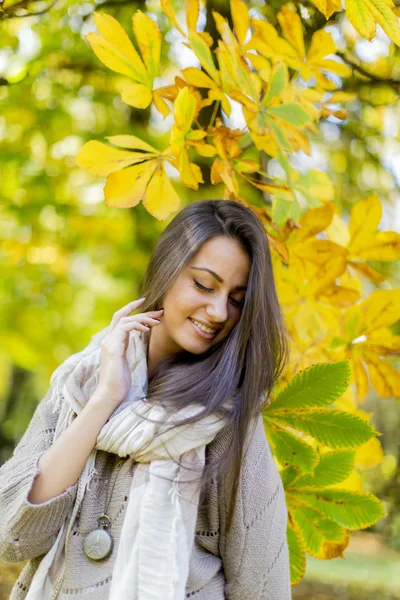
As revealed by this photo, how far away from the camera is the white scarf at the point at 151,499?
1.24m

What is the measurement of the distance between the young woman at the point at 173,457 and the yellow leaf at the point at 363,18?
49 cm

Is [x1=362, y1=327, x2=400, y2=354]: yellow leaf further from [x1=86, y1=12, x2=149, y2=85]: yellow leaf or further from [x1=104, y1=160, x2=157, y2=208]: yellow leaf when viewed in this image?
[x1=86, y1=12, x2=149, y2=85]: yellow leaf

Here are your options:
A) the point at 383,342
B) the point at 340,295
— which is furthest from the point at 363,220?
the point at 383,342

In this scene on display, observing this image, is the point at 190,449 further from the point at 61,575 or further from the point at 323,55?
the point at 323,55

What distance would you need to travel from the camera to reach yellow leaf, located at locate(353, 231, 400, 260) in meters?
1.57

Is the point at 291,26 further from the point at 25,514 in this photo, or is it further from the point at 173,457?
the point at 25,514

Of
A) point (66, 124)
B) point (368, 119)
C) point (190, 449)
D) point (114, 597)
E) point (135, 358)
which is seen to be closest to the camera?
point (114, 597)

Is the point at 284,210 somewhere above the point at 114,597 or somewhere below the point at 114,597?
above

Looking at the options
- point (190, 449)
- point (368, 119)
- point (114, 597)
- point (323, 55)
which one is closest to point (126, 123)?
point (368, 119)

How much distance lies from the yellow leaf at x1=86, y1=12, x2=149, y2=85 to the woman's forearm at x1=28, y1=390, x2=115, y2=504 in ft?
2.31

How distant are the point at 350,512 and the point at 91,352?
2.31 feet

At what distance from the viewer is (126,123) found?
11.7ft

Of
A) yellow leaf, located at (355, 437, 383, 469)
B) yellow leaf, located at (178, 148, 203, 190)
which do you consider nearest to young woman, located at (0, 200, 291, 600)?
yellow leaf, located at (178, 148, 203, 190)

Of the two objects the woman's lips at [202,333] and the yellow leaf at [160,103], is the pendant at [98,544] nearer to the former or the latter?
the woman's lips at [202,333]
